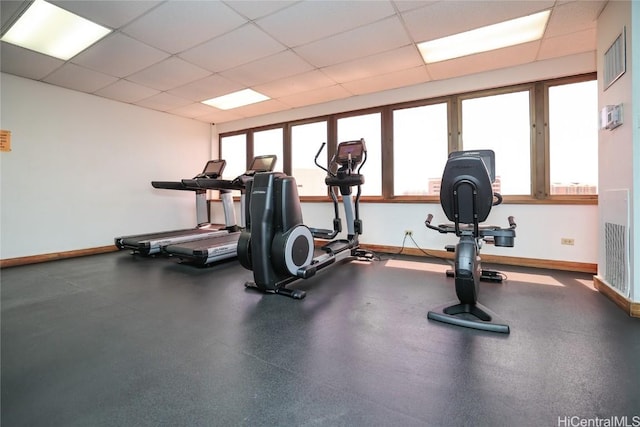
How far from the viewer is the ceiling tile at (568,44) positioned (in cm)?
312

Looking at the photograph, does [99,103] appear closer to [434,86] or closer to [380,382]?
[434,86]

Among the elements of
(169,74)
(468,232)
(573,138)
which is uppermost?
(169,74)

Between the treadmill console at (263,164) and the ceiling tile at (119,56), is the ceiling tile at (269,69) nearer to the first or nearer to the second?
the ceiling tile at (119,56)

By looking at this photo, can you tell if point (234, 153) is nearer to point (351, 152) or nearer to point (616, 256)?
point (351, 152)

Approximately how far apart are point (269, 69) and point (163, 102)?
2.58 m

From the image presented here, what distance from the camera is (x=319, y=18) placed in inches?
111

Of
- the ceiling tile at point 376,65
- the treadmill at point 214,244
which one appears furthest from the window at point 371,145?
the treadmill at point 214,244

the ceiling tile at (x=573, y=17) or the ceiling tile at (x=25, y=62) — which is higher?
the ceiling tile at (x=25, y=62)

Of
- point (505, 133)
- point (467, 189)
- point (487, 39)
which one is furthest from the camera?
point (505, 133)

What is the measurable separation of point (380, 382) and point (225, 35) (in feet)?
11.8

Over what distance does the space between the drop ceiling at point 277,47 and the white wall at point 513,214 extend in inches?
5.6

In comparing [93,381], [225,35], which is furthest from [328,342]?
[225,35]

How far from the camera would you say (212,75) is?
4160 millimetres

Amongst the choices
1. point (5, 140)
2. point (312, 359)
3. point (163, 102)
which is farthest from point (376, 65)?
point (5, 140)
